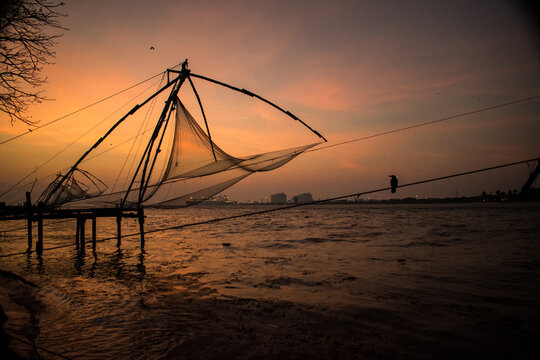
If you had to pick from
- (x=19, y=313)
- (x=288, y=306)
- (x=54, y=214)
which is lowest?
(x=288, y=306)

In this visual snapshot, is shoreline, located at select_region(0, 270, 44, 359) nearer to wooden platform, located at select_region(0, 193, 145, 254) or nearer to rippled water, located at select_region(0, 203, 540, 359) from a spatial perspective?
rippled water, located at select_region(0, 203, 540, 359)

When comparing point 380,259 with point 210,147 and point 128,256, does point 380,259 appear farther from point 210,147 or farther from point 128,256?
point 128,256

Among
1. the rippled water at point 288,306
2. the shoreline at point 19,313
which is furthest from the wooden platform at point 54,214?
the shoreline at point 19,313

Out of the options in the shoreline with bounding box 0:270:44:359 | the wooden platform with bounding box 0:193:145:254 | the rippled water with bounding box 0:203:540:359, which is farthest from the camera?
the wooden platform with bounding box 0:193:145:254

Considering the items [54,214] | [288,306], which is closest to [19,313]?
[288,306]

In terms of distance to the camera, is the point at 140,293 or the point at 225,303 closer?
the point at 225,303

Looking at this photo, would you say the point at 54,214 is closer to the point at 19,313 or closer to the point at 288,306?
the point at 19,313

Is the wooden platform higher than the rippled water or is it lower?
higher

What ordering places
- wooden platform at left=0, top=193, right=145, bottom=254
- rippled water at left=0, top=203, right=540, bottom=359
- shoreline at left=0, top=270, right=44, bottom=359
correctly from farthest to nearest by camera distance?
wooden platform at left=0, top=193, right=145, bottom=254, rippled water at left=0, top=203, right=540, bottom=359, shoreline at left=0, top=270, right=44, bottom=359

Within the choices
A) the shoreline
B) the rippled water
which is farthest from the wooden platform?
the shoreline

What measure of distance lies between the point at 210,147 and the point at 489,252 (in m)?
13.5

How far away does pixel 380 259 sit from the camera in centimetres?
1251

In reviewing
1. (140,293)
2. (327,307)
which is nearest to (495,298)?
(327,307)

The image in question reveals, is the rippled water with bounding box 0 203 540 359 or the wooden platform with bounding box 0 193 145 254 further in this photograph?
the wooden platform with bounding box 0 193 145 254
